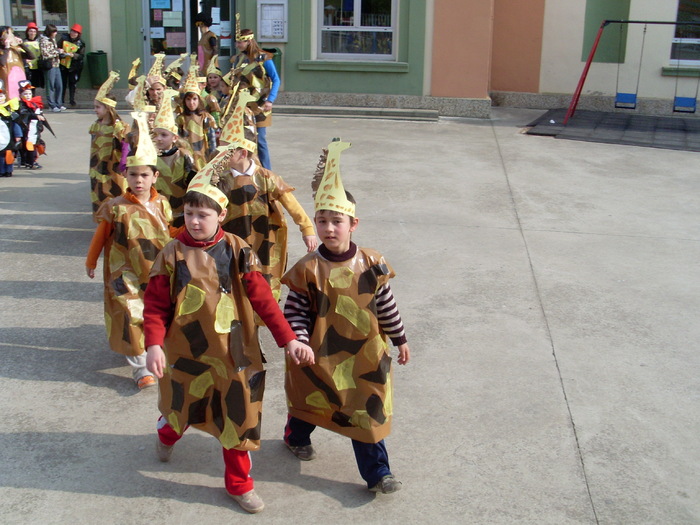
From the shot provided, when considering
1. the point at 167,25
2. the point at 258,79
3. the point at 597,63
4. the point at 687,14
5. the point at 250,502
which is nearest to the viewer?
the point at 250,502

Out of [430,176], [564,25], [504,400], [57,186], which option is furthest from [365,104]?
[504,400]

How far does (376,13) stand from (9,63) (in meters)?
6.98

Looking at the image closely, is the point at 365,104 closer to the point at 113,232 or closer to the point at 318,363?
the point at 113,232

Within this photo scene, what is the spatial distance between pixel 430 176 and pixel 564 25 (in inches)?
327

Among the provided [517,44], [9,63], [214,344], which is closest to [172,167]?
[214,344]

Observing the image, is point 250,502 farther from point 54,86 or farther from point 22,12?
point 22,12

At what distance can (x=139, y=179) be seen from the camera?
16.7 feet

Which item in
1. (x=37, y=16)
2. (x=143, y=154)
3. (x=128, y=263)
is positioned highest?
(x=37, y=16)

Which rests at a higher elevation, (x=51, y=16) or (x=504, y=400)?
(x=51, y=16)

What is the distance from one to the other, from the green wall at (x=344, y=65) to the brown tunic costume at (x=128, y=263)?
11.7 m

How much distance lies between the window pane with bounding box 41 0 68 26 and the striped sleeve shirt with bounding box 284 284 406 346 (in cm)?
1514

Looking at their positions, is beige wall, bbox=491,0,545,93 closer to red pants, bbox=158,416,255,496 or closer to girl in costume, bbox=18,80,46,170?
girl in costume, bbox=18,80,46,170

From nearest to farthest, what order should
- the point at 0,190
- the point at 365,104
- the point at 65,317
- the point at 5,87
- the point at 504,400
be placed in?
the point at 504,400 < the point at 65,317 < the point at 0,190 < the point at 5,87 < the point at 365,104

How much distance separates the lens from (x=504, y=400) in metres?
4.98
